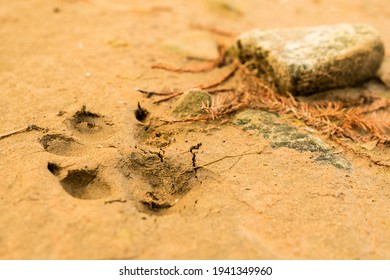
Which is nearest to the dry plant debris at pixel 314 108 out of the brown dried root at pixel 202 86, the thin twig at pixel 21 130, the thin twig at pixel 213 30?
the brown dried root at pixel 202 86

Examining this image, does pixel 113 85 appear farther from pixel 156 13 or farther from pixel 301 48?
pixel 156 13

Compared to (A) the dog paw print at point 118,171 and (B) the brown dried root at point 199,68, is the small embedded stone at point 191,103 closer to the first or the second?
(A) the dog paw print at point 118,171

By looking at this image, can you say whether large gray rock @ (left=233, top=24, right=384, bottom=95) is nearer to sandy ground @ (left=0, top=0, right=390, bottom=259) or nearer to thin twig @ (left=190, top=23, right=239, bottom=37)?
sandy ground @ (left=0, top=0, right=390, bottom=259)

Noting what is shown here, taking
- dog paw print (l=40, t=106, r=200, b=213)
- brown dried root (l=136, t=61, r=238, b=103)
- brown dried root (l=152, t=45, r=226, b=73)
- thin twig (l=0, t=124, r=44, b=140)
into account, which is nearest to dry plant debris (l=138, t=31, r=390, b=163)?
brown dried root (l=136, t=61, r=238, b=103)

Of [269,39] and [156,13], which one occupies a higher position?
[269,39]

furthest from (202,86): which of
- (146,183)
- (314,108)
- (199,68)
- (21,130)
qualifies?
(21,130)
